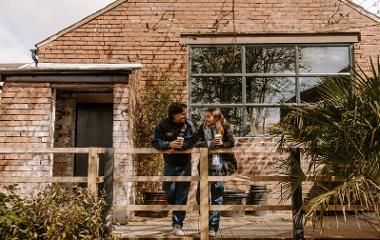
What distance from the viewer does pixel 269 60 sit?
369 inches

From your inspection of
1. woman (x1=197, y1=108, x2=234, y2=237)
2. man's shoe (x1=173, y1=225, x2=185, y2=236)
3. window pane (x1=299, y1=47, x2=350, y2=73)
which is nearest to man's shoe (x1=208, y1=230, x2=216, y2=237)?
woman (x1=197, y1=108, x2=234, y2=237)

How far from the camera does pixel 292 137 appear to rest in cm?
482

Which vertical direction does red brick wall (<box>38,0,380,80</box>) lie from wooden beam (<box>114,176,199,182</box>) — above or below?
above

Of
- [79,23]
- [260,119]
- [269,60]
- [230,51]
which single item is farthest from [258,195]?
[79,23]

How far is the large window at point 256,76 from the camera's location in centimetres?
915

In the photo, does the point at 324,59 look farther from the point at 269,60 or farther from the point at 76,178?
the point at 76,178

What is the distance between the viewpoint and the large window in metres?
9.15

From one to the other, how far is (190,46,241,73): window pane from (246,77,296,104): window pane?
48 centimetres

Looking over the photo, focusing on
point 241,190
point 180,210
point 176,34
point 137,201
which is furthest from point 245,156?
point 180,210

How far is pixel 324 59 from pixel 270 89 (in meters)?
1.41

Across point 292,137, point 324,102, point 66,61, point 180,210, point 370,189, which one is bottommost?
point 180,210

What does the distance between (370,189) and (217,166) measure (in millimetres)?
1951

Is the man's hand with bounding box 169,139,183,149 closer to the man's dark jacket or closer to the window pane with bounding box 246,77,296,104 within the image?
the man's dark jacket

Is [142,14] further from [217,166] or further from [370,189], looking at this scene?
[370,189]
